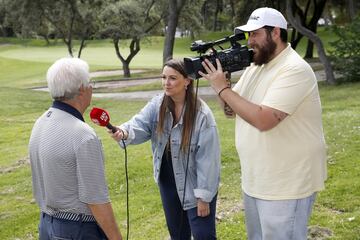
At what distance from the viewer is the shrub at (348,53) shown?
762 inches

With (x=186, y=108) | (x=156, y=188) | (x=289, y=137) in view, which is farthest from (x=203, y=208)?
(x=156, y=188)

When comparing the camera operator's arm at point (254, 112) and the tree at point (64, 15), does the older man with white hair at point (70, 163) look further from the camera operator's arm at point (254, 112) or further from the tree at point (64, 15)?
the tree at point (64, 15)

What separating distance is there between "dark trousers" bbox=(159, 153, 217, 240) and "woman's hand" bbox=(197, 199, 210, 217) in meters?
0.04

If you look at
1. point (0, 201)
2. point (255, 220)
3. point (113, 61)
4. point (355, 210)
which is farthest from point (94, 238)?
point (113, 61)

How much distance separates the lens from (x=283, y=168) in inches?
123

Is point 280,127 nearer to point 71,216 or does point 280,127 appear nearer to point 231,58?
point 231,58

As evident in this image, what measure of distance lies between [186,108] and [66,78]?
3.76 ft

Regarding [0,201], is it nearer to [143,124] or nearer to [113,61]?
[143,124]

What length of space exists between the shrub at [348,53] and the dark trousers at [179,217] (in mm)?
16710

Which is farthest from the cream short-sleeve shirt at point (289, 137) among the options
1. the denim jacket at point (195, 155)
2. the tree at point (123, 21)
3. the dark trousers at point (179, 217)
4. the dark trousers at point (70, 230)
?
the tree at point (123, 21)

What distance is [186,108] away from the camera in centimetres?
381

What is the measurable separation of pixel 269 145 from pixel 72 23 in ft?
101

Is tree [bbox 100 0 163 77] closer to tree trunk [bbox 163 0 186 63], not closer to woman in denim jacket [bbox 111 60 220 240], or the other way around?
tree trunk [bbox 163 0 186 63]

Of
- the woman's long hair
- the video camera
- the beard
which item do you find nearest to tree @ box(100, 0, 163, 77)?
the woman's long hair
